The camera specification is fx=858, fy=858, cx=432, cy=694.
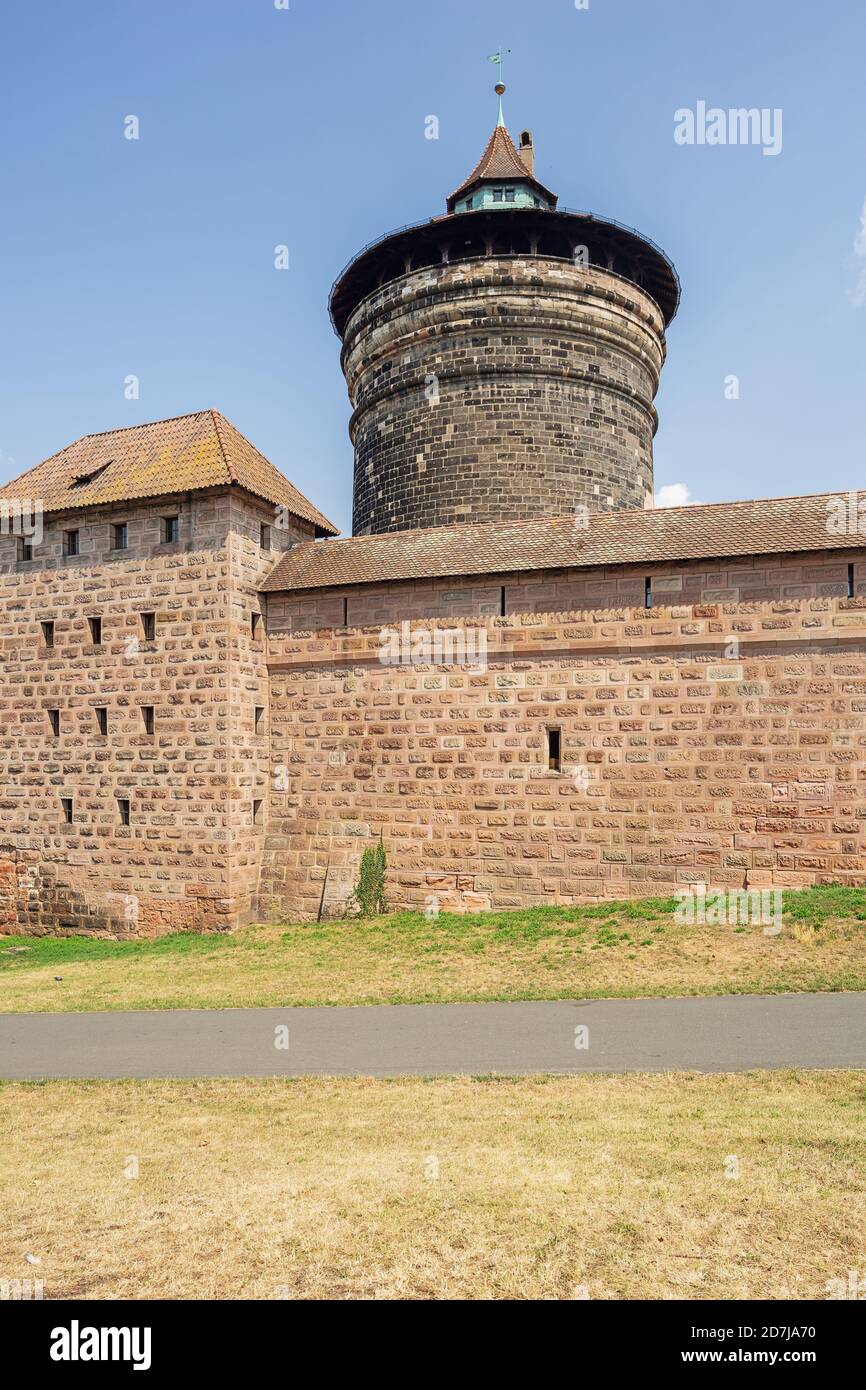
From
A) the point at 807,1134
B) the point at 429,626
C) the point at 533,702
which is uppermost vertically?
the point at 429,626

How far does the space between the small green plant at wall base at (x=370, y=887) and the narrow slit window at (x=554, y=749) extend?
11.4 ft

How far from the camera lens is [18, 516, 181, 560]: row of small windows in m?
16.8

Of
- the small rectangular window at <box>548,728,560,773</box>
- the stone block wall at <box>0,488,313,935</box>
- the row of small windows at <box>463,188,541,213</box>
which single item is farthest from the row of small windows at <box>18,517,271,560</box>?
the row of small windows at <box>463,188,541,213</box>

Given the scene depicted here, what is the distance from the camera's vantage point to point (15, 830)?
17469 mm

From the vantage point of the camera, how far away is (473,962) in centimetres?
1212

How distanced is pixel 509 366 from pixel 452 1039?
711 inches

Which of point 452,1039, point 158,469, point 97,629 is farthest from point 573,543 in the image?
point 97,629

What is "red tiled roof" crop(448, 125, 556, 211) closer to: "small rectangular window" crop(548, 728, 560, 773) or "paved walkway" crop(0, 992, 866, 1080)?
"small rectangular window" crop(548, 728, 560, 773)

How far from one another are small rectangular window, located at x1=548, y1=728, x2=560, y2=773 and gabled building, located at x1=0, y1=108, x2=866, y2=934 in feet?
0.37

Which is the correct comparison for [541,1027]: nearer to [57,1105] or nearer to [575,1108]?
[575,1108]

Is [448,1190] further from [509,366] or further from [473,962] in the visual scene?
[509,366]
